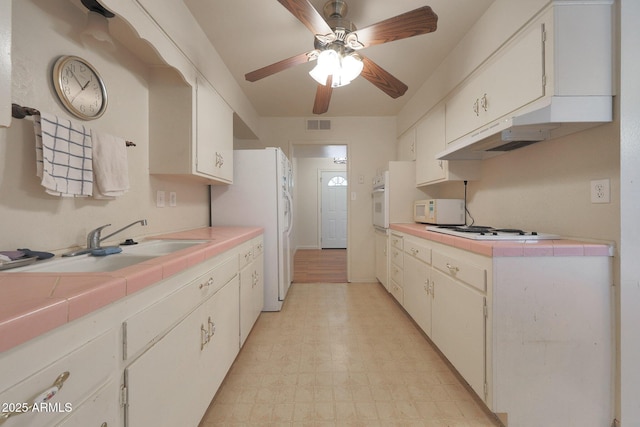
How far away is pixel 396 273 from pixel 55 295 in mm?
2685

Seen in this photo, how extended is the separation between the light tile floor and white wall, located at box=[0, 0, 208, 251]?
1.16 m

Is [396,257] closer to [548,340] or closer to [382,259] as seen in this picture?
[382,259]

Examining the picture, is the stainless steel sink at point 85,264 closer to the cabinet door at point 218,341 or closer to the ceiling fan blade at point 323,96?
the cabinet door at point 218,341

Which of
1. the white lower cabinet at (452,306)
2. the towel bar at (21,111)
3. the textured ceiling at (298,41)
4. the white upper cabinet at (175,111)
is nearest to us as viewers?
the towel bar at (21,111)

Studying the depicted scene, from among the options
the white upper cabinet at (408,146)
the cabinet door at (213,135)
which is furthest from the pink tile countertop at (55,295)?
the white upper cabinet at (408,146)

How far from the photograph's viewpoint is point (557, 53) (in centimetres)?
132

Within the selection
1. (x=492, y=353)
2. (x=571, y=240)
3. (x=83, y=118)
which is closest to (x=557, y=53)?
(x=571, y=240)

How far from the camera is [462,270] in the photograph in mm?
1538

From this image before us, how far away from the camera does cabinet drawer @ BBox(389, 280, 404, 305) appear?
2.66 metres

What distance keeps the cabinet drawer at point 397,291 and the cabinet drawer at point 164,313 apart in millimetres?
1852

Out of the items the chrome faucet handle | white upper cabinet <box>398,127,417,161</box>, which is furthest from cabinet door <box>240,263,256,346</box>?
white upper cabinet <box>398,127,417,161</box>

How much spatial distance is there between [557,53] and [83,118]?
2325 millimetres

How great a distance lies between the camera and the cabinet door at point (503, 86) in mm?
1420

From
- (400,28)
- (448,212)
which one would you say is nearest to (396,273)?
(448,212)
